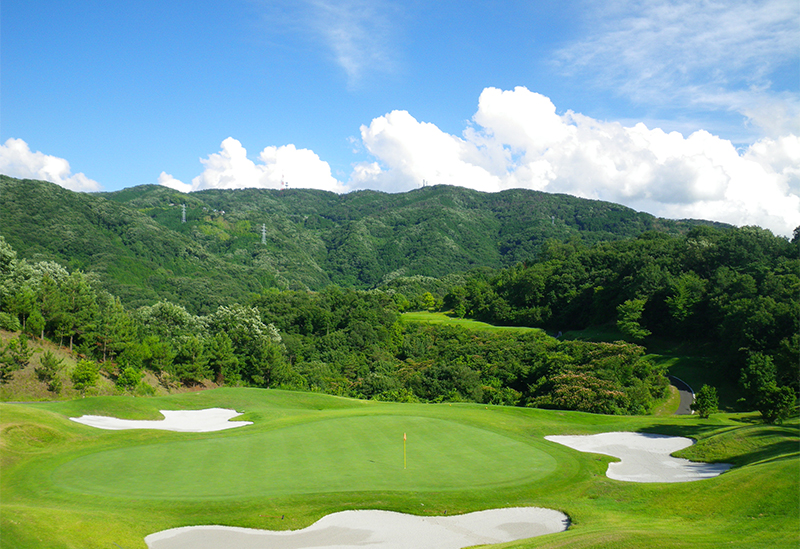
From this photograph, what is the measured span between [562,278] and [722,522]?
8324cm

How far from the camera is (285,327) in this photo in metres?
79.4

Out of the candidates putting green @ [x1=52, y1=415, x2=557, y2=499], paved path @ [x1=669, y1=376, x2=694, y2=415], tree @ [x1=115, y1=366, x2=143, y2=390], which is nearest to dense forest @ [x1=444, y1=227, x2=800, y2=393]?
paved path @ [x1=669, y1=376, x2=694, y2=415]

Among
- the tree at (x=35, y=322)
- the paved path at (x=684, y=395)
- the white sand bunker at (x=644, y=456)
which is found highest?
the tree at (x=35, y=322)

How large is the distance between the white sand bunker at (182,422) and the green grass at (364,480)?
4.41ft

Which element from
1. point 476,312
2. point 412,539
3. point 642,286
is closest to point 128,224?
point 476,312

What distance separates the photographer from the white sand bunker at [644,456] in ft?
54.9

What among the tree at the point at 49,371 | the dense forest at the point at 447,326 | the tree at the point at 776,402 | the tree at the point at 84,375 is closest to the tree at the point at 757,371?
the dense forest at the point at 447,326

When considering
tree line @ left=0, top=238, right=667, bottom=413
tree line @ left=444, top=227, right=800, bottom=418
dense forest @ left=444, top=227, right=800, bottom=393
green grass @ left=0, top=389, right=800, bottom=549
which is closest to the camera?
green grass @ left=0, top=389, right=800, bottom=549

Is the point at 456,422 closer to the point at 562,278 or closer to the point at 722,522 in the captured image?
the point at 722,522

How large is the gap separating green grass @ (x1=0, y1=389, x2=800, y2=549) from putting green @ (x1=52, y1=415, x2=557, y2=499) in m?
0.06

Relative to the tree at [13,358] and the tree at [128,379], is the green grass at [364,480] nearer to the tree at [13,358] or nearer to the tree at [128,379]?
the tree at [13,358]

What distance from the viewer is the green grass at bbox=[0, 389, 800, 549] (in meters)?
10.5

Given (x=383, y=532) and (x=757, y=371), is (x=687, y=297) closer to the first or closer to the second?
(x=757, y=371)

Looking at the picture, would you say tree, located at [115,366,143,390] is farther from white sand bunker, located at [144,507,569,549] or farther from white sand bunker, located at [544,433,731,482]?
white sand bunker, located at [544,433,731,482]
